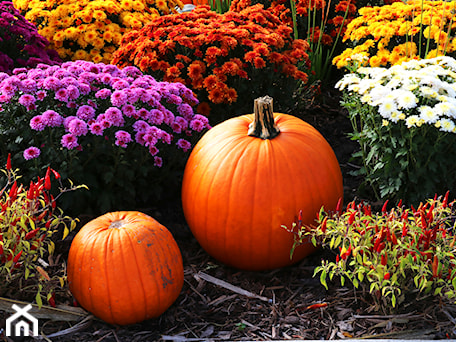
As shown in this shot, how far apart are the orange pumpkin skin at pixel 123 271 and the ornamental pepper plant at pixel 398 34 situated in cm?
222

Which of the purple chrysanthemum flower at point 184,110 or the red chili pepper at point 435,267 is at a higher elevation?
the purple chrysanthemum flower at point 184,110

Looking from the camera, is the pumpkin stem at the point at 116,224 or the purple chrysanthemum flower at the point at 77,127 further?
the purple chrysanthemum flower at the point at 77,127

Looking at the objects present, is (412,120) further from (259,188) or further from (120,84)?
(120,84)

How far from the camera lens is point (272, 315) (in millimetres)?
2512

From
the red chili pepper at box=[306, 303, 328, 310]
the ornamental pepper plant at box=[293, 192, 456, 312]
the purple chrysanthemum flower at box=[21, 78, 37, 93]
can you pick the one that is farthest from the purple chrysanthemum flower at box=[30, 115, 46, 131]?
the red chili pepper at box=[306, 303, 328, 310]

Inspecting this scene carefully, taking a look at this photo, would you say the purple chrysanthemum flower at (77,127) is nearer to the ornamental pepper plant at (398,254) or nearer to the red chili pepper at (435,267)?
the ornamental pepper plant at (398,254)

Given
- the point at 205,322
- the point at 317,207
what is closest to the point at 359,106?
the point at 317,207

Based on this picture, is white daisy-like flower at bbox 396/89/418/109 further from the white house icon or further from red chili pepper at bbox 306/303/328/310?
the white house icon

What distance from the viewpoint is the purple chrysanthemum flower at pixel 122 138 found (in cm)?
281

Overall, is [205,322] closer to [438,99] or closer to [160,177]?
[160,177]

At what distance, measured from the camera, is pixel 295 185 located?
268 cm

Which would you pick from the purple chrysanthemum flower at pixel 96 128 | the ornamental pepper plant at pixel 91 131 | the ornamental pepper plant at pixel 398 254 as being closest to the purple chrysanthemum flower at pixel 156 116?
the ornamental pepper plant at pixel 91 131

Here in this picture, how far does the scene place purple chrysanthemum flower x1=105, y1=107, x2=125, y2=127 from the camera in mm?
2840

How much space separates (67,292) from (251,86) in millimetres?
1974
